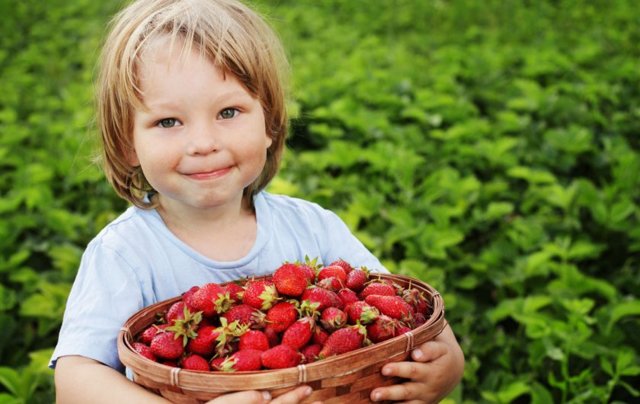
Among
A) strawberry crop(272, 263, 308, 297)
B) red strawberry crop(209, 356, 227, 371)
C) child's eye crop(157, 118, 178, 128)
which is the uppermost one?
child's eye crop(157, 118, 178, 128)

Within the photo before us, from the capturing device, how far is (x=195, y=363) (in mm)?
1596

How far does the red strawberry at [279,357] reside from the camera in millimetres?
1552

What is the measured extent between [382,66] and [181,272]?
5.09 meters

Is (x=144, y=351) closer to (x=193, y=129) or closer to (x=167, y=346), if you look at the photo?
(x=167, y=346)

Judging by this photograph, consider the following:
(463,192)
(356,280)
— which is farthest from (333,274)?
(463,192)

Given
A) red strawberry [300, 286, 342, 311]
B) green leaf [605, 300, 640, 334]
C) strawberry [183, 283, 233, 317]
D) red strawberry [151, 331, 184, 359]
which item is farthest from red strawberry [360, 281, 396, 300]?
green leaf [605, 300, 640, 334]

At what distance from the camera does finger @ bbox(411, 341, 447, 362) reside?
5.62 ft

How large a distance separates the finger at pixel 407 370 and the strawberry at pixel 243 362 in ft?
0.89

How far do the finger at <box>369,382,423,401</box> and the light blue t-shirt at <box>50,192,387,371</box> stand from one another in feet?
1.56

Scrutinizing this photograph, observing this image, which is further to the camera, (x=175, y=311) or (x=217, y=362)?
(x=175, y=311)

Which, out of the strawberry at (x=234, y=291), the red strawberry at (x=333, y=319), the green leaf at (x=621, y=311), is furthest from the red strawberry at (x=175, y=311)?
the green leaf at (x=621, y=311)

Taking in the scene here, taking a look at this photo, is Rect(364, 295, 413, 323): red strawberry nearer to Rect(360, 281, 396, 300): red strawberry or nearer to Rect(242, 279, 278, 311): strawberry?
Rect(360, 281, 396, 300): red strawberry

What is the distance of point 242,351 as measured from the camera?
1.58 metres

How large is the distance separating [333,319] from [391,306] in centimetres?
16
